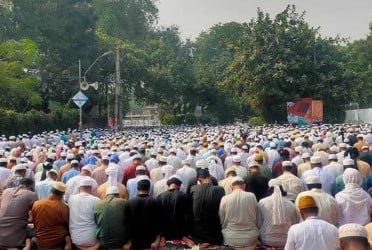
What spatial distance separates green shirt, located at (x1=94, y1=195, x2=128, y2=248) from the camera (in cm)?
791

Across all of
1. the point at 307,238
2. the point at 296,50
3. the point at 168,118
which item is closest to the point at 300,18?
the point at 296,50

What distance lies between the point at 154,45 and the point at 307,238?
165 ft

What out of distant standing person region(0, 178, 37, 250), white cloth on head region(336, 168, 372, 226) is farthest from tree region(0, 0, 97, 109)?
white cloth on head region(336, 168, 372, 226)

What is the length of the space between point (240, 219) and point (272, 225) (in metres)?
0.44

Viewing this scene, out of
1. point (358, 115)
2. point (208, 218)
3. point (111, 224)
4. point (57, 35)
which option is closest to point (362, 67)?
point (358, 115)

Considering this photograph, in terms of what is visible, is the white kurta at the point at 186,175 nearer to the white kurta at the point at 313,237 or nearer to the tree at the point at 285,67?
the white kurta at the point at 313,237

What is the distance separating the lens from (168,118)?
51.0m

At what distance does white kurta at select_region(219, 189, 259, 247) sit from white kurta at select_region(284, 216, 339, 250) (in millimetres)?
2338

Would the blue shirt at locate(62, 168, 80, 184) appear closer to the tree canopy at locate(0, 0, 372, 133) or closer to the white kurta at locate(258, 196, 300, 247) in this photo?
the white kurta at locate(258, 196, 300, 247)

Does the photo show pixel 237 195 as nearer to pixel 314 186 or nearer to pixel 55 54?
pixel 314 186

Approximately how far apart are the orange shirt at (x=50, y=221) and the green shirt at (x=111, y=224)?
18.8 inches

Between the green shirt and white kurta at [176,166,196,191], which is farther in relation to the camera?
white kurta at [176,166,196,191]

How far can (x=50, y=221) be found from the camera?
7848 mm

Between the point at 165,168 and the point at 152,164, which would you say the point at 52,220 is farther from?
the point at 152,164
